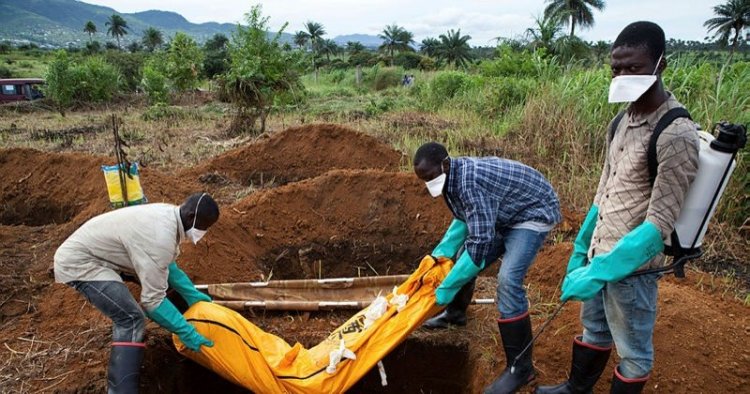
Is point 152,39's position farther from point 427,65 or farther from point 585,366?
point 585,366

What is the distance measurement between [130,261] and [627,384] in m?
2.67

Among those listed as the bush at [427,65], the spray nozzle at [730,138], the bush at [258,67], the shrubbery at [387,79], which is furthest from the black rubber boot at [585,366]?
the bush at [427,65]

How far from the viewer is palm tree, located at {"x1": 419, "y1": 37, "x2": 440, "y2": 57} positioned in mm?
40066

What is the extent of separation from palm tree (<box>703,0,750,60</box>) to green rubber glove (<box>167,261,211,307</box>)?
37987 mm

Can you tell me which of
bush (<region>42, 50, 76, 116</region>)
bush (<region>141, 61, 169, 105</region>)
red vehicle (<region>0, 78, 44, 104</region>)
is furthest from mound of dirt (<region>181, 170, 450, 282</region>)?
red vehicle (<region>0, 78, 44, 104</region>)

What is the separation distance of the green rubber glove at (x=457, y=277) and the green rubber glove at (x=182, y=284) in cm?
160

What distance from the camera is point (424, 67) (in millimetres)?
32750

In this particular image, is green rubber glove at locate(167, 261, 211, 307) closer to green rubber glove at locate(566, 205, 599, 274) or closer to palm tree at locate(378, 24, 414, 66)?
green rubber glove at locate(566, 205, 599, 274)

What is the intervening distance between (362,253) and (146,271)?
8.97ft

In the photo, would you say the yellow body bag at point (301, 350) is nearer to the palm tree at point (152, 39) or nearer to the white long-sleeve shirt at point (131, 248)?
the white long-sleeve shirt at point (131, 248)

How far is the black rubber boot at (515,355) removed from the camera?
8.93ft

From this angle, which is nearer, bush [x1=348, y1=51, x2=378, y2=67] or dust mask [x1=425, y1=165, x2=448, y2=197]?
dust mask [x1=425, y1=165, x2=448, y2=197]

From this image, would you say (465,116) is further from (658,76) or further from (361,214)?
(658,76)

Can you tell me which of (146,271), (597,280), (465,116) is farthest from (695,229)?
(465,116)
